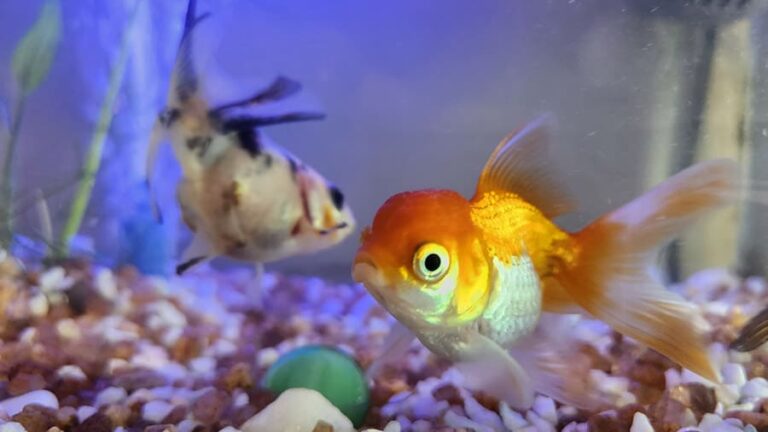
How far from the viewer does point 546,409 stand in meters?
1.32

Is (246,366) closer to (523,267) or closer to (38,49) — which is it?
(523,267)

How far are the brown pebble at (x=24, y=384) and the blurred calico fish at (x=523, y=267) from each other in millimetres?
897

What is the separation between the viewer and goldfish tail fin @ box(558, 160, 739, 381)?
3.18ft

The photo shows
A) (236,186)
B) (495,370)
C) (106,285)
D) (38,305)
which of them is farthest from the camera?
(106,285)

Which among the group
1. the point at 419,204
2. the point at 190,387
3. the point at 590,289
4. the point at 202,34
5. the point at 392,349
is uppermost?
the point at 202,34

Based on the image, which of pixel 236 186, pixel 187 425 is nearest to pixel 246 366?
pixel 187 425

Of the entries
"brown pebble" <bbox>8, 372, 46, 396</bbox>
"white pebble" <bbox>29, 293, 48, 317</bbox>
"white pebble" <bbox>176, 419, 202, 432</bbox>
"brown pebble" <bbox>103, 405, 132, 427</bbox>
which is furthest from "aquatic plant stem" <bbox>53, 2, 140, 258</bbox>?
"white pebble" <bbox>176, 419, 202, 432</bbox>

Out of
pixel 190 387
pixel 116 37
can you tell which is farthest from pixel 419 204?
pixel 116 37

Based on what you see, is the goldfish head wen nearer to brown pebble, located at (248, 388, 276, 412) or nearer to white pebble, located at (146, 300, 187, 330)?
brown pebble, located at (248, 388, 276, 412)

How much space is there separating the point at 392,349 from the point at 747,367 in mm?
908

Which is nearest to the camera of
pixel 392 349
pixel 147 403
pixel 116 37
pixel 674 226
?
pixel 674 226

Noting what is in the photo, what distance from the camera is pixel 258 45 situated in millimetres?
2234

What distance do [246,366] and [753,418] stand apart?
97 cm

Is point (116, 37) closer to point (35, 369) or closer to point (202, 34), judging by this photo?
point (202, 34)
